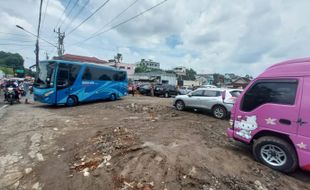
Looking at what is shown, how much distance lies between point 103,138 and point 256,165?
4.02 meters

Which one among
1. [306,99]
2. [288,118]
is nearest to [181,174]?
[288,118]

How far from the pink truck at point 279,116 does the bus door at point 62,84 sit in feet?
35.1

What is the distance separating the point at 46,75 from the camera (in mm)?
11750

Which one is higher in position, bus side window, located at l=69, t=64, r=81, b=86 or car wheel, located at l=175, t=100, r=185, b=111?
bus side window, located at l=69, t=64, r=81, b=86

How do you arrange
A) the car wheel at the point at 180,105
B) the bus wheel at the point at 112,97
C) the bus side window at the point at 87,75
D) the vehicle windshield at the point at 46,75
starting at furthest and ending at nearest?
the bus wheel at the point at 112,97
the bus side window at the point at 87,75
the car wheel at the point at 180,105
the vehicle windshield at the point at 46,75

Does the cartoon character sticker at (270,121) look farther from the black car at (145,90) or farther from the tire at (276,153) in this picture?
the black car at (145,90)

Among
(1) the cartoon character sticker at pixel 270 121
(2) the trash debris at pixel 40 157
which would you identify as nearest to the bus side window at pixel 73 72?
(2) the trash debris at pixel 40 157

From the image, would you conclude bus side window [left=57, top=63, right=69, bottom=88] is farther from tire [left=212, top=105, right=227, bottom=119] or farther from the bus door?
tire [left=212, top=105, right=227, bottom=119]

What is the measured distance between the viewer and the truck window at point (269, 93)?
3830 mm

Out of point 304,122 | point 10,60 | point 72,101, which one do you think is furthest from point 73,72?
point 10,60

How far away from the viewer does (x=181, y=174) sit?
3533 millimetres

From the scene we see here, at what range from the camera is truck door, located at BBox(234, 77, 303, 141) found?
374 cm

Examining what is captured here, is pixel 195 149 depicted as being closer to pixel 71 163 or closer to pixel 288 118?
pixel 288 118

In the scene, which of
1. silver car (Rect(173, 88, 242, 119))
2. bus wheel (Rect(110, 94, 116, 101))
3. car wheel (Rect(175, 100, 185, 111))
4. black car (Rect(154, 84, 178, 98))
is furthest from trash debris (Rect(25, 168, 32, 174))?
black car (Rect(154, 84, 178, 98))
